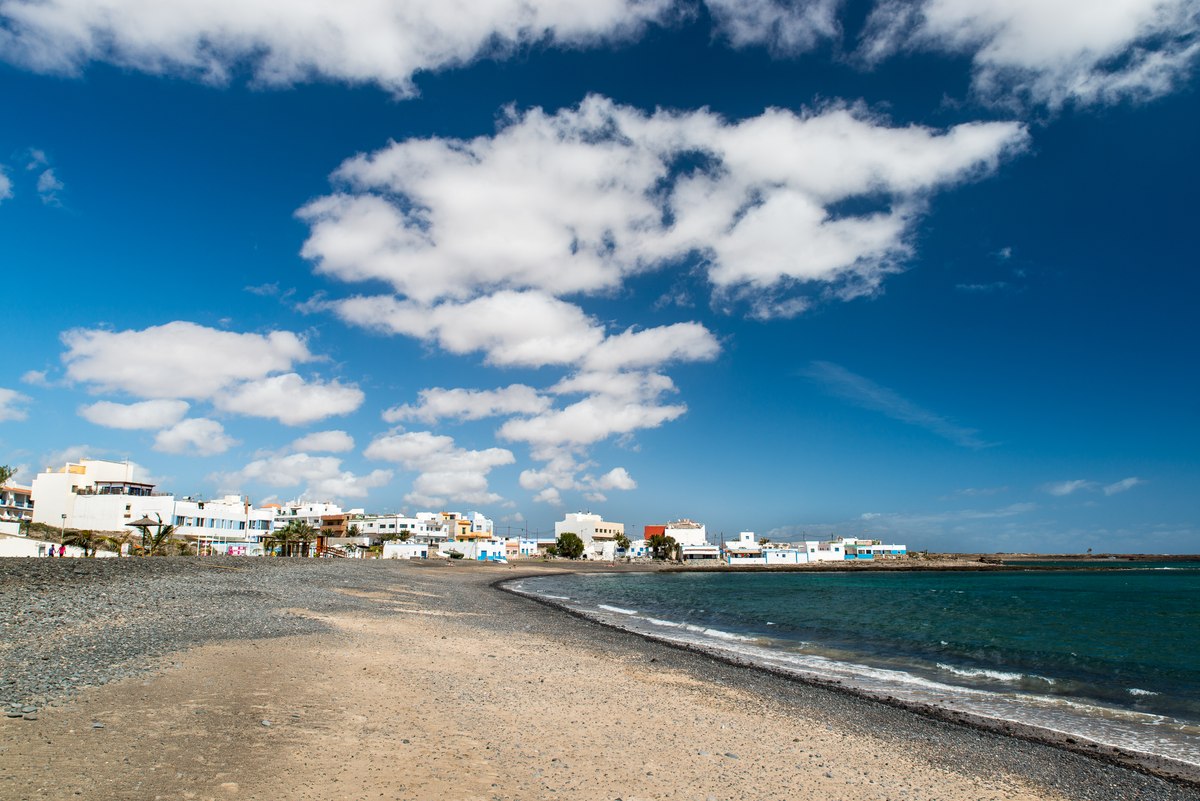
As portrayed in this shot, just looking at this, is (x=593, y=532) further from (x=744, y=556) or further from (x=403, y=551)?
(x=403, y=551)

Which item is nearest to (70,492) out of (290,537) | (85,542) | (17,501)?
(17,501)

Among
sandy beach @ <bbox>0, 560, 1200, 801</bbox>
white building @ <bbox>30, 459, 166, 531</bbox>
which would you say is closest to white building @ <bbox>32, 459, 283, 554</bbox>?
white building @ <bbox>30, 459, 166, 531</bbox>

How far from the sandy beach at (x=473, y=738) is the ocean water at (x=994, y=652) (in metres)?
4.16

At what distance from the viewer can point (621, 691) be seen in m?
16.0

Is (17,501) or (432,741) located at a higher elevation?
(17,501)

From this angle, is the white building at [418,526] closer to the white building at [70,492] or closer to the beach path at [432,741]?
the white building at [70,492]

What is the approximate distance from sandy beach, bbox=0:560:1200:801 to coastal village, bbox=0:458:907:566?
51241 millimetres

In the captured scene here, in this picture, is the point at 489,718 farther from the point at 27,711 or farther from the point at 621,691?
the point at 27,711

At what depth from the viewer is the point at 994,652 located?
95.6 feet

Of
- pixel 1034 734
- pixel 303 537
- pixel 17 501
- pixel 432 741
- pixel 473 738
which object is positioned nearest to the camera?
pixel 432 741

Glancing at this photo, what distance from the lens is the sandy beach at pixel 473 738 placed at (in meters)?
8.56

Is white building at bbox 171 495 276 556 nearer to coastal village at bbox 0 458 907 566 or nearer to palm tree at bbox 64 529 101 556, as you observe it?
coastal village at bbox 0 458 907 566

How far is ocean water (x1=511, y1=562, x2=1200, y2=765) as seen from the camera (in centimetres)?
1750

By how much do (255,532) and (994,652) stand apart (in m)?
105
